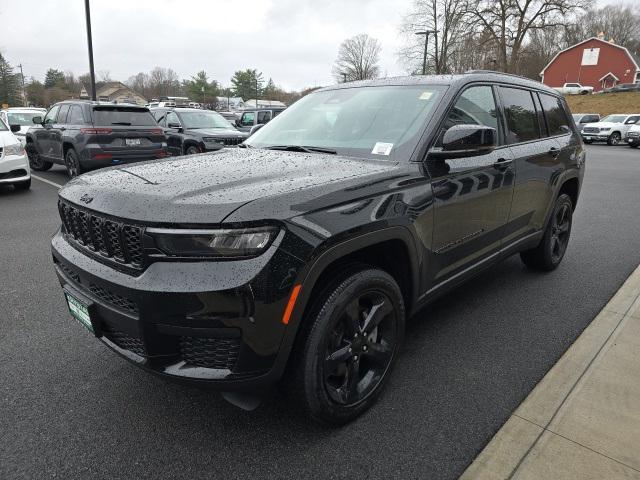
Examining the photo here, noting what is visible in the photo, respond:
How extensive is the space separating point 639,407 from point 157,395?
264 cm

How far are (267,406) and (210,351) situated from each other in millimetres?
771

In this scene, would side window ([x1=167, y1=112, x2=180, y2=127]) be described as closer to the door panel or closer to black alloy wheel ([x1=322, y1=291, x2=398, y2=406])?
the door panel

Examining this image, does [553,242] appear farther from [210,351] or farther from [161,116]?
[161,116]

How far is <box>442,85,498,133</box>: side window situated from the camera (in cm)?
A: 291

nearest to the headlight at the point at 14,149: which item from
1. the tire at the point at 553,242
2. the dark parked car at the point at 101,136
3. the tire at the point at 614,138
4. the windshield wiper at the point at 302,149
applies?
the dark parked car at the point at 101,136

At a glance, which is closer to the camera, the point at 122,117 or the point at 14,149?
the point at 14,149

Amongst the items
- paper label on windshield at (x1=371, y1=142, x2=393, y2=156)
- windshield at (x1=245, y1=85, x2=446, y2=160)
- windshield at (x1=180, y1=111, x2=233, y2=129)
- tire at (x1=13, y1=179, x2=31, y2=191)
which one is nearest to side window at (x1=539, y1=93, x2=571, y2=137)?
windshield at (x1=245, y1=85, x2=446, y2=160)

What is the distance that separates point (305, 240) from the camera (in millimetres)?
1947

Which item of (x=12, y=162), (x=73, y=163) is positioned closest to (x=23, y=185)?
(x=12, y=162)

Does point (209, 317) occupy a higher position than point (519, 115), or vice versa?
point (519, 115)

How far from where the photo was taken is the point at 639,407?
2518mm

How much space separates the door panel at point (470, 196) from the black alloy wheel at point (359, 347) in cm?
54

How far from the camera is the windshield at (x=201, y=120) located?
11.9 metres

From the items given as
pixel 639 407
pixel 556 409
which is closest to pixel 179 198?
pixel 556 409
